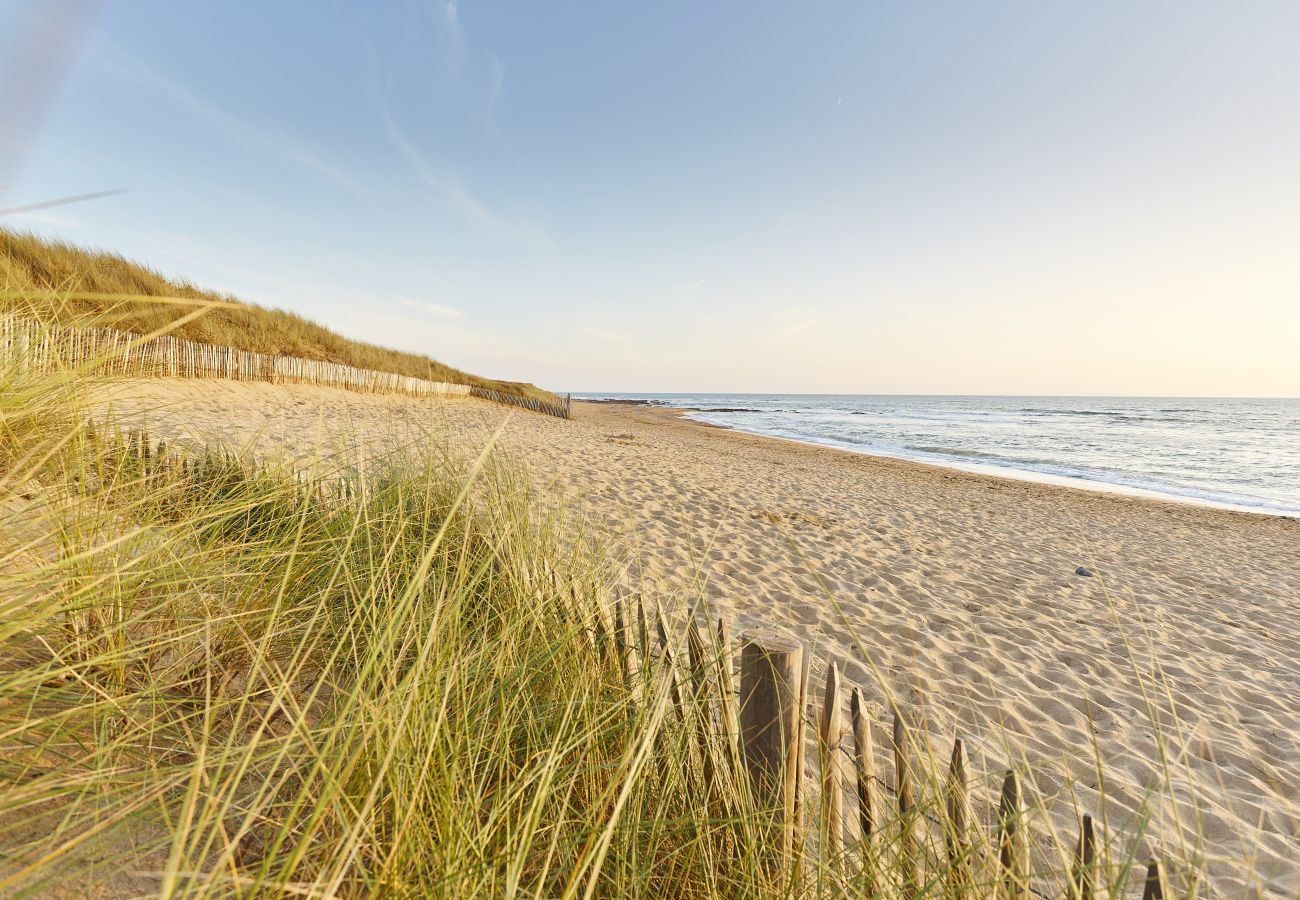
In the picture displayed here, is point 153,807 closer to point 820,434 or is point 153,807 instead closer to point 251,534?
point 251,534

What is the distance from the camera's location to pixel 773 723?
138cm

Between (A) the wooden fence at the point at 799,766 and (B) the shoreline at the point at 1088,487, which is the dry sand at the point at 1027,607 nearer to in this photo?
(A) the wooden fence at the point at 799,766

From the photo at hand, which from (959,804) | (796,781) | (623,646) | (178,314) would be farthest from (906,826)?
(178,314)

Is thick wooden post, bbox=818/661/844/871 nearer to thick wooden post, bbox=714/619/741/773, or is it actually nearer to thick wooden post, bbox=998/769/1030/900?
thick wooden post, bbox=714/619/741/773

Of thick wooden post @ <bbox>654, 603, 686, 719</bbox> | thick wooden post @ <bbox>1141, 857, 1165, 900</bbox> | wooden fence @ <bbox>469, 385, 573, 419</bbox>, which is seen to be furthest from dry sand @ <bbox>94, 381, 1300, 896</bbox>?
wooden fence @ <bbox>469, 385, 573, 419</bbox>

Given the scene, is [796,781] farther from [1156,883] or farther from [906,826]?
[1156,883]

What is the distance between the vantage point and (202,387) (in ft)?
34.8

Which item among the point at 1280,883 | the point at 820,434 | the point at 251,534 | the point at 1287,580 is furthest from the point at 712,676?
the point at 820,434

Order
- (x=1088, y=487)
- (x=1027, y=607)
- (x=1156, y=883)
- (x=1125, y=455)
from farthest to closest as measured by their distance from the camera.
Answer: (x=1125, y=455)
(x=1088, y=487)
(x=1027, y=607)
(x=1156, y=883)

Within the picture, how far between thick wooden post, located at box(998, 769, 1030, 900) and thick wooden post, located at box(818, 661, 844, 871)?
0.31 m

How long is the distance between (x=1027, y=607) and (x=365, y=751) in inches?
193

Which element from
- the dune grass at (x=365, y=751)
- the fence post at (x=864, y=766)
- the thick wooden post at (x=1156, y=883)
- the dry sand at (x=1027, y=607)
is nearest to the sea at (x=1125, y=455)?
the dry sand at (x=1027, y=607)

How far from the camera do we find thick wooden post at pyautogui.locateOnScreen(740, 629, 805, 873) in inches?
51.7

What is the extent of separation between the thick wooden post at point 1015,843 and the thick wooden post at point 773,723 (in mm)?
410
